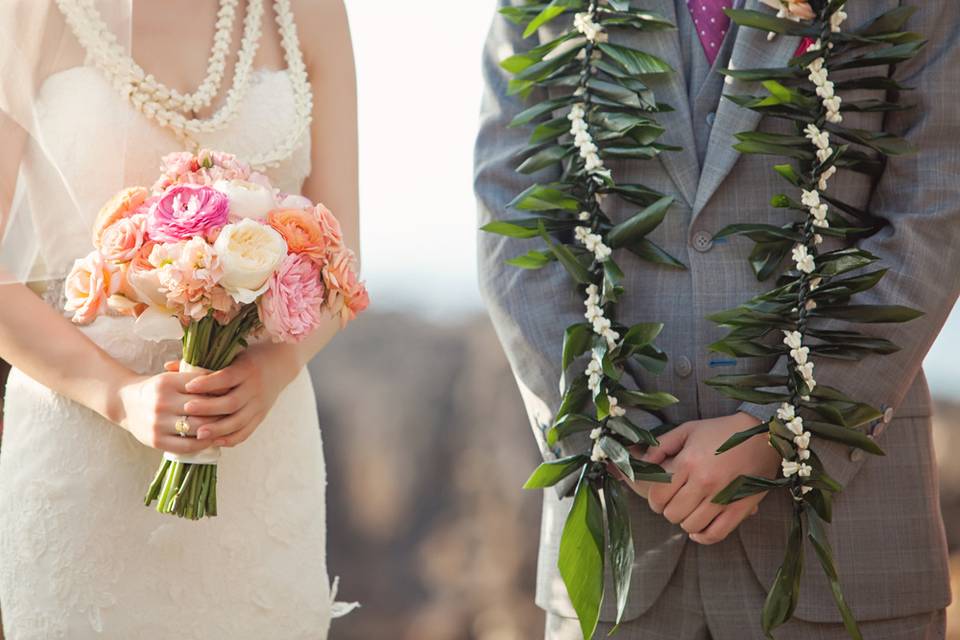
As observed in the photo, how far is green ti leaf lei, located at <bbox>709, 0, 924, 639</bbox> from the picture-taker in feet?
5.89

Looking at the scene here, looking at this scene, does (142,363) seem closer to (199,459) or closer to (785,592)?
(199,459)

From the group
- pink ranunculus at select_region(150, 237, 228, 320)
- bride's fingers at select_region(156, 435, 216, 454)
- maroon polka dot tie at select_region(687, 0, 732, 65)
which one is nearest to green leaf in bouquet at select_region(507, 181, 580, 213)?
maroon polka dot tie at select_region(687, 0, 732, 65)

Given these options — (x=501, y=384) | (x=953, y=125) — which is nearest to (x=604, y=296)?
(x=953, y=125)

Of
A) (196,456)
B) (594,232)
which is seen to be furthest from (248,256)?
(594,232)

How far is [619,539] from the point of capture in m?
1.83

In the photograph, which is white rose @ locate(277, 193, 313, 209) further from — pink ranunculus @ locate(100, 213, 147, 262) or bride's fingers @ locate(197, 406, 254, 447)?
bride's fingers @ locate(197, 406, 254, 447)

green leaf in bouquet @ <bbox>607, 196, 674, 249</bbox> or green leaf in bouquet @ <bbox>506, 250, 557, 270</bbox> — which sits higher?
green leaf in bouquet @ <bbox>607, 196, 674, 249</bbox>

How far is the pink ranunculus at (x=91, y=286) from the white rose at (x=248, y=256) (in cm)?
17

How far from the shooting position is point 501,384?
14.9 feet

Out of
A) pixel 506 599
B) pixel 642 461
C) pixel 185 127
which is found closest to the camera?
pixel 642 461

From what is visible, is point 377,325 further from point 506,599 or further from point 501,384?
point 506,599

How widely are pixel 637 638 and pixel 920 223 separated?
2.72 ft

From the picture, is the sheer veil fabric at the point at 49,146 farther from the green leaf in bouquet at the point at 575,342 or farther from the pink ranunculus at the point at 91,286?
the green leaf in bouquet at the point at 575,342

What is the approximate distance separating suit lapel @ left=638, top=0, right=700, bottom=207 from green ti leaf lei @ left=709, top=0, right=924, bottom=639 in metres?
0.11
